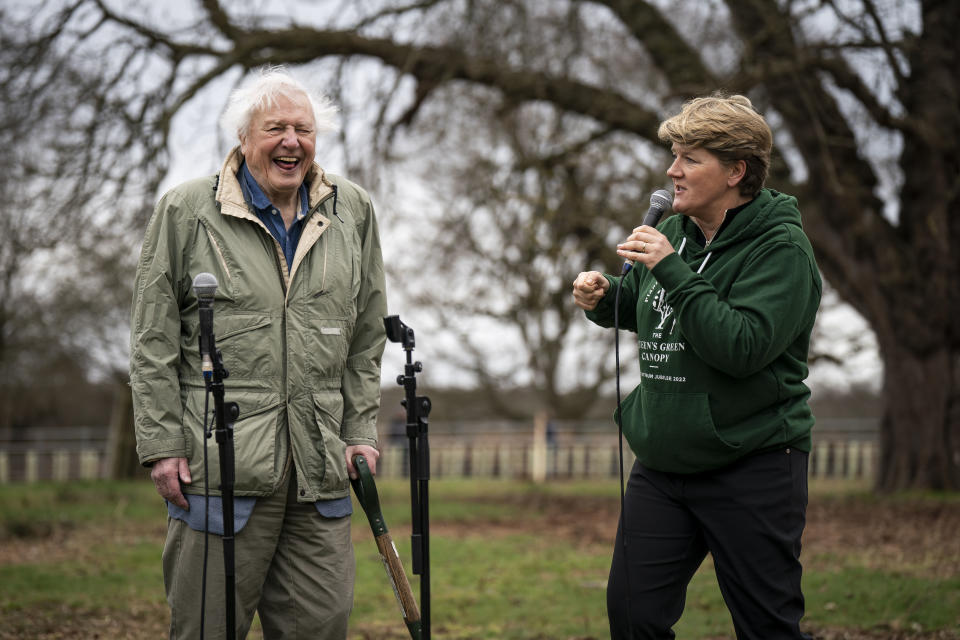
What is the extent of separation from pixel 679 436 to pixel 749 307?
41 cm

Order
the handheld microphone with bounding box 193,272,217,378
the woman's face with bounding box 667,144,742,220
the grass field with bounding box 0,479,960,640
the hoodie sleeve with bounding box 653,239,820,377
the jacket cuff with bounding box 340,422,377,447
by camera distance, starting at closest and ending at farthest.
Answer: the hoodie sleeve with bounding box 653,239,820,377 < the handheld microphone with bounding box 193,272,217,378 < the woman's face with bounding box 667,144,742,220 < the jacket cuff with bounding box 340,422,377,447 < the grass field with bounding box 0,479,960,640

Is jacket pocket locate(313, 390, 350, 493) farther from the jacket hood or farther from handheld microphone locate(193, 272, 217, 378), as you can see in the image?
the jacket hood

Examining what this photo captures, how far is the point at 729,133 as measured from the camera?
9.34 feet

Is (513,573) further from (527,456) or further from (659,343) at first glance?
(527,456)

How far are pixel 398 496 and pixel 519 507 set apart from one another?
2300mm

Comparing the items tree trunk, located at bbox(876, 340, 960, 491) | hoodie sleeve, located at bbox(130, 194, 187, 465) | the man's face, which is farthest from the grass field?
the man's face

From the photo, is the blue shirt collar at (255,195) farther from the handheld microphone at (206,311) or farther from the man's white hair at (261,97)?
the handheld microphone at (206,311)

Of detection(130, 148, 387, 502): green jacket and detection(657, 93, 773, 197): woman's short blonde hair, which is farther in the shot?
detection(130, 148, 387, 502): green jacket

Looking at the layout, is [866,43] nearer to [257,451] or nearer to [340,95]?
[340,95]

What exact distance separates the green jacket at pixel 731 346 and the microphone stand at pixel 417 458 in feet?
2.03

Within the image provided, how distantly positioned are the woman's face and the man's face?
3.69 ft

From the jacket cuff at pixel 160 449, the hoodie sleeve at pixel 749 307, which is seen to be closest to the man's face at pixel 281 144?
the jacket cuff at pixel 160 449

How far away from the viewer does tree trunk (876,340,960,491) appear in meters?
11.6

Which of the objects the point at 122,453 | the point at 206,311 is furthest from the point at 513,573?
the point at 122,453
